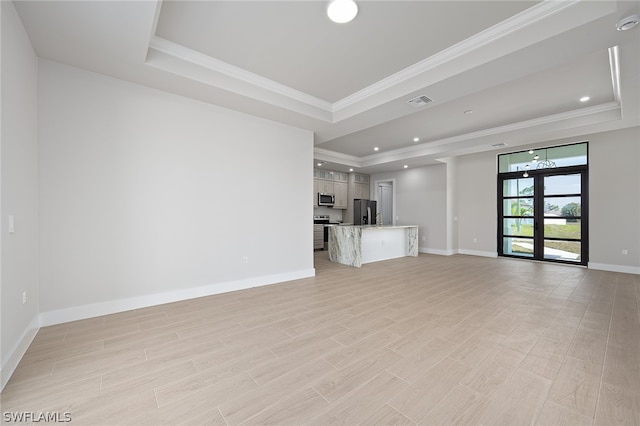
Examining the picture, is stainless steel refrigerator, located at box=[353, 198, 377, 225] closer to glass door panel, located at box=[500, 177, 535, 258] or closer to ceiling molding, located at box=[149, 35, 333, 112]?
glass door panel, located at box=[500, 177, 535, 258]

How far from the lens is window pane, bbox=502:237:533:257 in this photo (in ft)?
22.9

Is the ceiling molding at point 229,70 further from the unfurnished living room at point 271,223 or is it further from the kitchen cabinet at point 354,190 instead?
the kitchen cabinet at point 354,190

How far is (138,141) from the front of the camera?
3350mm

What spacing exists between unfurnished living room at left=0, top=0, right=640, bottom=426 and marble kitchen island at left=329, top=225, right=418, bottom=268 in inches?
37.0

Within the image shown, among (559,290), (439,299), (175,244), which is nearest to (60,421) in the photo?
(175,244)

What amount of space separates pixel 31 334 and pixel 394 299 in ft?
13.0

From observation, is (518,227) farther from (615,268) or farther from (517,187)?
(615,268)

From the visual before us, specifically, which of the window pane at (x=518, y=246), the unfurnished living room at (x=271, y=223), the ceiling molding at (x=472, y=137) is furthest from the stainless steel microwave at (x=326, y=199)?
the window pane at (x=518, y=246)

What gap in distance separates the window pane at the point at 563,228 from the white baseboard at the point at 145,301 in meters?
6.54

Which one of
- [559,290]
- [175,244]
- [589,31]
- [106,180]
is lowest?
[559,290]

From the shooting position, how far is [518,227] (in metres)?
7.18

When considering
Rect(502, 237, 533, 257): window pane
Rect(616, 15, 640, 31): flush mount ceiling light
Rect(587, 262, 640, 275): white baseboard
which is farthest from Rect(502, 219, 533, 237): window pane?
Rect(616, 15, 640, 31): flush mount ceiling light

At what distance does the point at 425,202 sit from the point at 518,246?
2707 millimetres

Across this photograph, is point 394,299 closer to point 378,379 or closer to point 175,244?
point 378,379
